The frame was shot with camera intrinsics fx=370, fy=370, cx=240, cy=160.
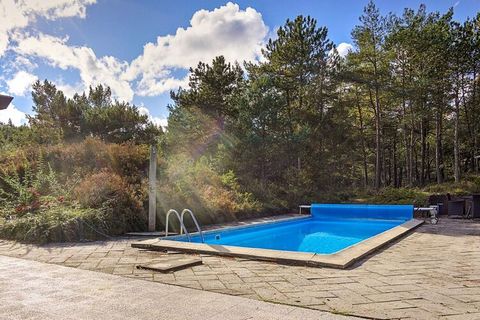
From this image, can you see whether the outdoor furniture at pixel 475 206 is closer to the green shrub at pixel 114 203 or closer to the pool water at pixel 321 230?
the pool water at pixel 321 230

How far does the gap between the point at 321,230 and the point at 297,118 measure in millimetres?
9802

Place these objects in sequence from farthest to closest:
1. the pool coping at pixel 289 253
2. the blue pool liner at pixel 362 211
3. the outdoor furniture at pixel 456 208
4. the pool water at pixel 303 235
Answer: the blue pool liner at pixel 362 211, the outdoor furniture at pixel 456 208, the pool water at pixel 303 235, the pool coping at pixel 289 253

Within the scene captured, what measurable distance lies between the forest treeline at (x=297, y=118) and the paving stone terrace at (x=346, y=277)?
518 cm

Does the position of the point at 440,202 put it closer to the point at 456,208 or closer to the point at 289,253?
the point at 456,208

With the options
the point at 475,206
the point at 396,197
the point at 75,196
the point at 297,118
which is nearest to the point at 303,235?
the point at 475,206

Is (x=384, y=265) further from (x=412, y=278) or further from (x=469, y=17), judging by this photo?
(x=469, y=17)

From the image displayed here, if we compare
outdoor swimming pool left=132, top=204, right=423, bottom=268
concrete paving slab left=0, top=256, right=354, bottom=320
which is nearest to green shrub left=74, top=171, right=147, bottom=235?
outdoor swimming pool left=132, top=204, right=423, bottom=268

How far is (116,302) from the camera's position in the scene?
9.37 feet

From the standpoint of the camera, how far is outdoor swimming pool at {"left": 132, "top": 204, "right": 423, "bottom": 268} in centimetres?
466

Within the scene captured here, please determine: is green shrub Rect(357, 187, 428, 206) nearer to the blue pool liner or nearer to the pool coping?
the blue pool liner

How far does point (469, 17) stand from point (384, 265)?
18436mm

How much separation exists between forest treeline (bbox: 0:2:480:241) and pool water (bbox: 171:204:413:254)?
4.11 feet

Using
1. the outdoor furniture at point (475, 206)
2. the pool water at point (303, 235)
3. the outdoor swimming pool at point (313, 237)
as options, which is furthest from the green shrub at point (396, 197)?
the outdoor furniture at point (475, 206)

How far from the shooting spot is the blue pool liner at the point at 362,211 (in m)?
11.4
